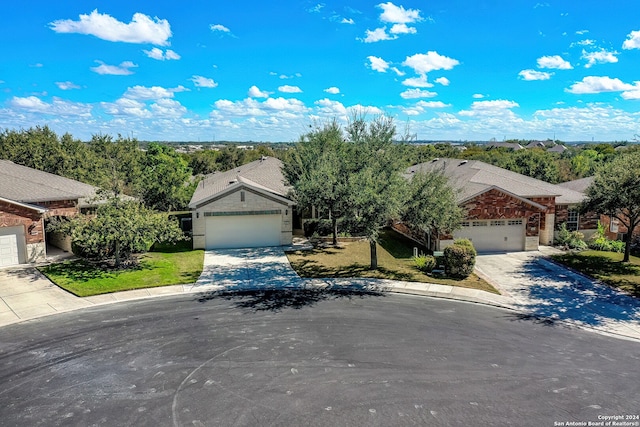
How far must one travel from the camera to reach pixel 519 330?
15.3 meters

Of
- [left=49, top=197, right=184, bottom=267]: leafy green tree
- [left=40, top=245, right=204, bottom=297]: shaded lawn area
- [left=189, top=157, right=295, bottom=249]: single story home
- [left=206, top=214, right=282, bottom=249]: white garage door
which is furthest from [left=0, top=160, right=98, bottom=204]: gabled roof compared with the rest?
[left=206, top=214, right=282, bottom=249]: white garage door

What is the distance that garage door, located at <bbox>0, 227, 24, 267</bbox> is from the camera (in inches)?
867

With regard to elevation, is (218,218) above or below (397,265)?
above

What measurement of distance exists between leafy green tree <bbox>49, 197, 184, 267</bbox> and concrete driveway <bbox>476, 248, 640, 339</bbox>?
54.2 ft

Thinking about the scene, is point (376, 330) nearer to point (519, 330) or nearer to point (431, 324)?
point (431, 324)

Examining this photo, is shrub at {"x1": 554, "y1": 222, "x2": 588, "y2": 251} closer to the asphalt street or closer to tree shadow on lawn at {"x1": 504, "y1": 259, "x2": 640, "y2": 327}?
tree shadow on lawn at {"x1": 504, "y1": 259, "x2": 640, "y2": 327}

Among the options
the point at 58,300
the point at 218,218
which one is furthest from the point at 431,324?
the point at 218,218

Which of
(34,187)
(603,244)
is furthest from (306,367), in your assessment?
(603,244)

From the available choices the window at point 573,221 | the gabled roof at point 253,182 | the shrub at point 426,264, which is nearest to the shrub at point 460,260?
the shrub at point 426,264

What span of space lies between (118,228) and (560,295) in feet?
66.4

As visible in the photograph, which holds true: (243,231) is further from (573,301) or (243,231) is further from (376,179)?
(573,301)

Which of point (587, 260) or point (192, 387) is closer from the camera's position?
point (192, 387)

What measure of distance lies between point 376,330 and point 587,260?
16.8 m

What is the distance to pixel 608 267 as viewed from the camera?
2353cm
